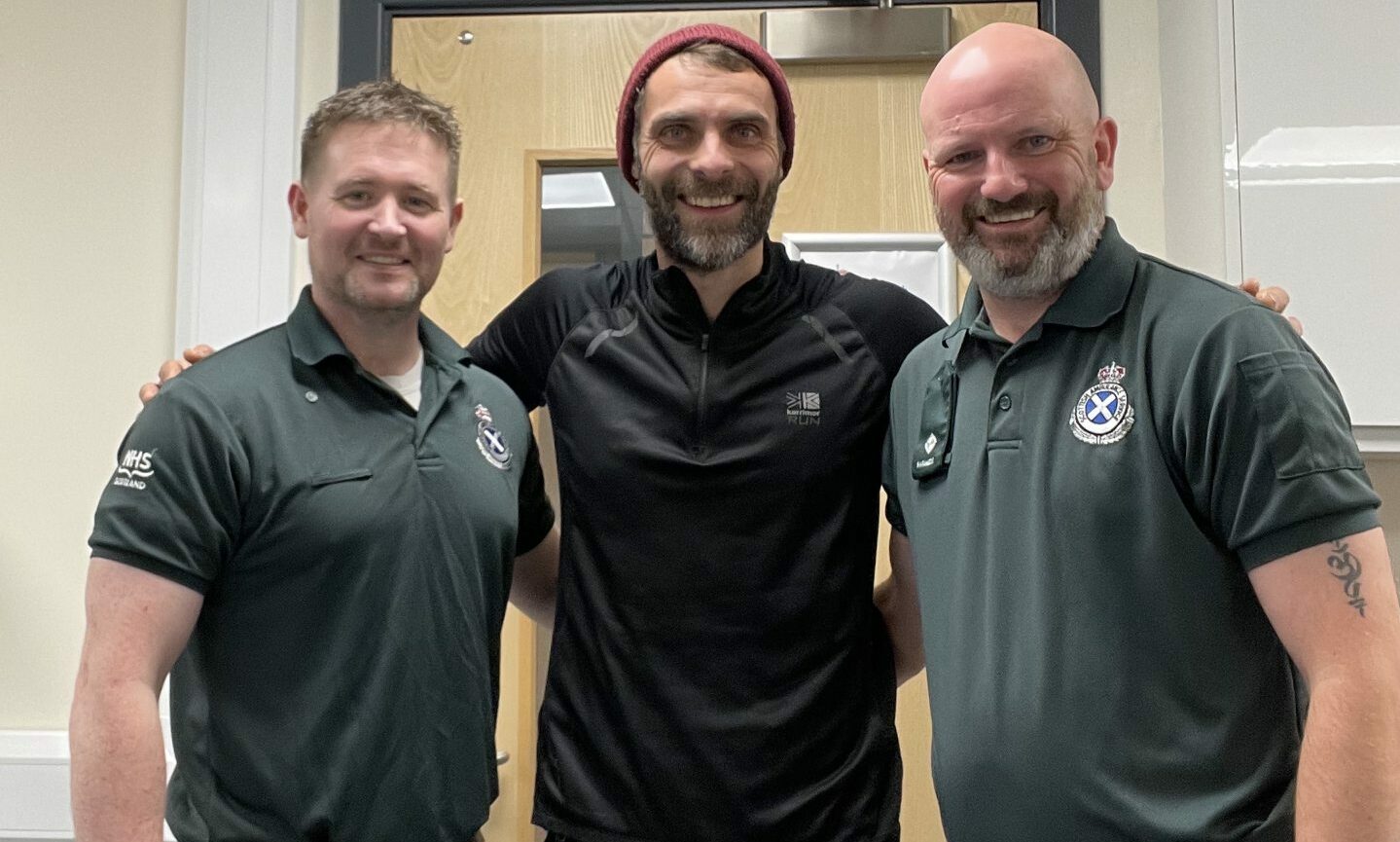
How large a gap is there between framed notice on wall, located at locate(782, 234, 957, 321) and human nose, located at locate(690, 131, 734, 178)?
60 cm

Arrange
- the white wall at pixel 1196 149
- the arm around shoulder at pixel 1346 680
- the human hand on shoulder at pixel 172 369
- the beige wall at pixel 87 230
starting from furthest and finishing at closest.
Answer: the beige wall at pixel 87 230
the white wall at pixel 1196 149
the human hand on shoulder at pixel 172 369
the arm around shoulder at pixel 1346 680

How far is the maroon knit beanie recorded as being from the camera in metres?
1.44

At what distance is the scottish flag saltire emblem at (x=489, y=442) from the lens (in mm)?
1350

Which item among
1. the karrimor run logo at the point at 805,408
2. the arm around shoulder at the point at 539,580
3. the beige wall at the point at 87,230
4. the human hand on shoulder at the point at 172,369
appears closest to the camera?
the human hand on shoulder at the point at 172,369

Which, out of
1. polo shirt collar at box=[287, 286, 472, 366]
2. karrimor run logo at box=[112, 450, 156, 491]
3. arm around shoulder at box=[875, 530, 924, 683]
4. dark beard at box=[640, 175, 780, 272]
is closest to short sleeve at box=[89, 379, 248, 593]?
karrimor run logo at box=[112, 450, 156, 491]

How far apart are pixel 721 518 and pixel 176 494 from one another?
577mm

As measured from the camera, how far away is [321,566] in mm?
1178

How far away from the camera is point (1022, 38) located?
1.18 meters

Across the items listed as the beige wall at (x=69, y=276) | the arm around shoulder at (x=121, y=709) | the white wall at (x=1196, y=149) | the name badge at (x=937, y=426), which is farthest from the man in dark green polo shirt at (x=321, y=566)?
the white wall at (x=1196, y=149)

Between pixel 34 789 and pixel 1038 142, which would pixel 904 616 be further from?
pixel 34 789

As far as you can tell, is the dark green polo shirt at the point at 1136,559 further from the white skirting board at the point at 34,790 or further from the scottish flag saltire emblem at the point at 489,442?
the white skirting board at the point at 34,790

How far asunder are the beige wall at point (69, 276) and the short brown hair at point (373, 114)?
2.73 ft

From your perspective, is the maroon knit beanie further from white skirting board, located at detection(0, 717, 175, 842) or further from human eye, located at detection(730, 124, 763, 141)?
white skirting board, located at detection(0, 717, 175, 842)

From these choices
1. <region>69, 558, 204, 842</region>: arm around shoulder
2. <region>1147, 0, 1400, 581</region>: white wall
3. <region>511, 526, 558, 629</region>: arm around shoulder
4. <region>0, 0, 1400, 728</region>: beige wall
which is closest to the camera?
<region>69, 558, 204, 842</region>: arm around shoulder
